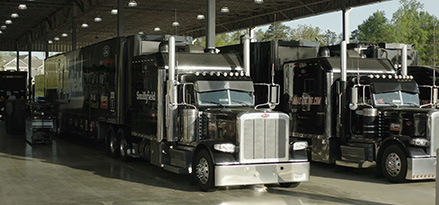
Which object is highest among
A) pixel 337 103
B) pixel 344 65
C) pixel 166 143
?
pixel 344 65

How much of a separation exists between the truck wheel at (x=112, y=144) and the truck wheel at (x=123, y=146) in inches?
11.7

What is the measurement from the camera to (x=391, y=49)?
19.7 m

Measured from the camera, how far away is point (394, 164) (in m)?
13.5

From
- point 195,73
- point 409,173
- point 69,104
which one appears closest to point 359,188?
point 409,173

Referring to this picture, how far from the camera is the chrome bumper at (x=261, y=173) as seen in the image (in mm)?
11547

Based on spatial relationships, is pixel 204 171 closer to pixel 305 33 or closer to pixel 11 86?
pixel 11 86

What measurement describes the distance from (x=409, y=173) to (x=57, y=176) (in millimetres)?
8013

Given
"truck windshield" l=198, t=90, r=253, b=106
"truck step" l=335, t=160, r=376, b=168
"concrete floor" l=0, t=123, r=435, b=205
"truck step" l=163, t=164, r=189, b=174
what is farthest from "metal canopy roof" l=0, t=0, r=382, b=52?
"truck step" l=163, t=164, r=189, b=174

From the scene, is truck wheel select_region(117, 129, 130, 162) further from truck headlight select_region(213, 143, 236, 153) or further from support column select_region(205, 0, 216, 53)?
truck headlight select_region(213, 143, 236, 153)

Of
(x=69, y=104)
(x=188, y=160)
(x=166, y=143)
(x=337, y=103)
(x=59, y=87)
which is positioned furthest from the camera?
(x=59, y=87)

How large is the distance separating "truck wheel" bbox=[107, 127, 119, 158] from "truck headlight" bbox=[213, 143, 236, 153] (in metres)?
7.06

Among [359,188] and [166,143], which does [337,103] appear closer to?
[359,188]


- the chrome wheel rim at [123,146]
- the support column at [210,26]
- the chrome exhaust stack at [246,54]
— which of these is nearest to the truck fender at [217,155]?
the chrome exhaust stack at [246,54]

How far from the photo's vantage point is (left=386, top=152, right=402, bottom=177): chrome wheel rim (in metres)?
13.4
